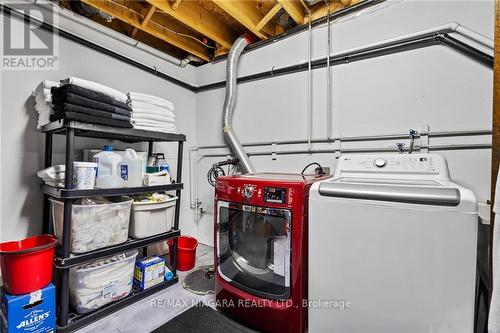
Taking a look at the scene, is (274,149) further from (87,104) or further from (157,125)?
(87,104)

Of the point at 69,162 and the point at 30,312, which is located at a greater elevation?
the point at 69,162

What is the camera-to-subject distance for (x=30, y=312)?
130 cm

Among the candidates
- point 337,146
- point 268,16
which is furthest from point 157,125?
point 337,146

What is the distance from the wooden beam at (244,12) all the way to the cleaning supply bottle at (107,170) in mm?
1414

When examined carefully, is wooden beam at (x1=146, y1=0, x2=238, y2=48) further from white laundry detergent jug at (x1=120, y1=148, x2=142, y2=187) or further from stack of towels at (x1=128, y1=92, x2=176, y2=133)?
white laundry detergent jug at (x1=120, y1=148, x2=142, y2=187)

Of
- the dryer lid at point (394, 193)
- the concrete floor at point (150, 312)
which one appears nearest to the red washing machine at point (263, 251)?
the dryer lid at point (394, 193)

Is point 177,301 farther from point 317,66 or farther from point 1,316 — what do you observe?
point 317,66

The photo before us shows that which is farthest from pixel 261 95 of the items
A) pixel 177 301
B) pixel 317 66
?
pixel 177 301

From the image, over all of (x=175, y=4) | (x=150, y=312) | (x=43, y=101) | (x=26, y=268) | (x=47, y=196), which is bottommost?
(x=150, y=312)

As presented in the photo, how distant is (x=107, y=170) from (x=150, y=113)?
1.78 ft

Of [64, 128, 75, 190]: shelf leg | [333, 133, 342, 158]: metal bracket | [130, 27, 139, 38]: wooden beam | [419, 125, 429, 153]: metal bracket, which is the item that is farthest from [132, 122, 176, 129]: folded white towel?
[419, 125, 429, 153]: metal bracket

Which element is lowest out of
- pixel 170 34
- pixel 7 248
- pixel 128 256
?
pixel 128 256

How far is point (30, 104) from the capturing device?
1.74 metres

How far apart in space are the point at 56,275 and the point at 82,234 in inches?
21.3
